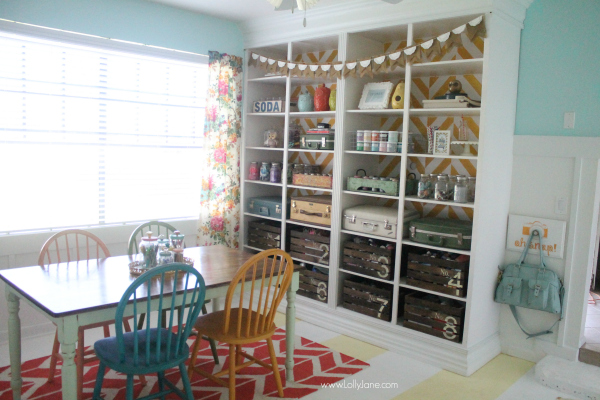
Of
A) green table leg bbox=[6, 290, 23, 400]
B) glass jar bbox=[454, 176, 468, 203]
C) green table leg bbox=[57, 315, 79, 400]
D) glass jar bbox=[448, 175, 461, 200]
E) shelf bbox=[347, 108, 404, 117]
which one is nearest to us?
green table leg bbox=[57, 315, 79, 400]

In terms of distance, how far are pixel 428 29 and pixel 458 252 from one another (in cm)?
153

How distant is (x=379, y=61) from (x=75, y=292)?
2.39 m

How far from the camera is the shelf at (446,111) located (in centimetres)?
309

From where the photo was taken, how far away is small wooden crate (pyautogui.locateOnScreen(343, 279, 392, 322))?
11.4 feet

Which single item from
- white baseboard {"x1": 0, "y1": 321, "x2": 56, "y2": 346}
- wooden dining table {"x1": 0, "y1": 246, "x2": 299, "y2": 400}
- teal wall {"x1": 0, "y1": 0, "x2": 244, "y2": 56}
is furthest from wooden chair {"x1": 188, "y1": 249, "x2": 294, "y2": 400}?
Answer: teal wall {"x1": 0, "y1": 0, "x2": 244, "y2": 56}

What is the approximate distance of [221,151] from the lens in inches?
168

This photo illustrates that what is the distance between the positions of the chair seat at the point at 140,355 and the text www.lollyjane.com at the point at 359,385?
0.96 meters

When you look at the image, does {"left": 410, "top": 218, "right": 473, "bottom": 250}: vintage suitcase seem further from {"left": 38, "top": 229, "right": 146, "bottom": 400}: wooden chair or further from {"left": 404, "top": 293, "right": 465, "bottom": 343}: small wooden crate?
{"left": 38, "top": 229, "right": 146, "bottom": 400}: wooden chair

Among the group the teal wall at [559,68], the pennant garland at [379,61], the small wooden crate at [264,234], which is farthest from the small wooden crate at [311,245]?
the teal wall at [559,68]

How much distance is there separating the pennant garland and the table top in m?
1.56

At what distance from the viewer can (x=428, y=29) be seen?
3402mm

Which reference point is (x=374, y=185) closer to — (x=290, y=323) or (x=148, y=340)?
(x=290, y=323)

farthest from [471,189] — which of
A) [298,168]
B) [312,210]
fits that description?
[298,168]

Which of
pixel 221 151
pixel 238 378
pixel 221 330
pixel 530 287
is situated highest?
pixel 221 151
